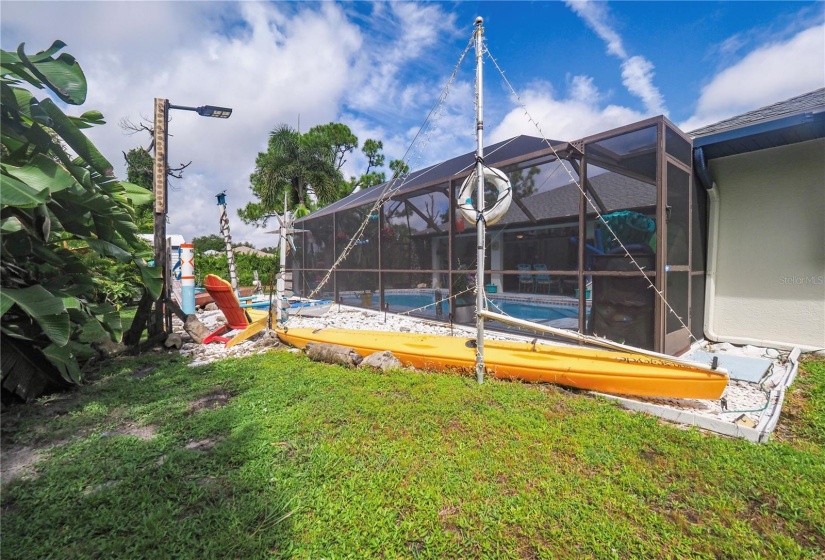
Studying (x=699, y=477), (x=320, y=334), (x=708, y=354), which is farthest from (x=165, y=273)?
(x=708, y=354)

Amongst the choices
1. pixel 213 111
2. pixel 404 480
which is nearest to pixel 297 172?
pixel 213 111

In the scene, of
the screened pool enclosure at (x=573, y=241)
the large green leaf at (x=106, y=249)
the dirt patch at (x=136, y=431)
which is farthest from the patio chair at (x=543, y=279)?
the large green leaf at (x=106, y=249)

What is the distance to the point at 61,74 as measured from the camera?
9.22ft

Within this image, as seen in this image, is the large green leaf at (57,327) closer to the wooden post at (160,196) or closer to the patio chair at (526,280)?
the wooden post at (160,196)

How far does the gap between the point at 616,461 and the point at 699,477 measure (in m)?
0.45

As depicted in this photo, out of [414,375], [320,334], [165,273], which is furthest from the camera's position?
[165,273]

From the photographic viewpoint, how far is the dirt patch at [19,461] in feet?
7.24

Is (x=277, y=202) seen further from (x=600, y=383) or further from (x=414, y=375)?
(x=600, y=383)

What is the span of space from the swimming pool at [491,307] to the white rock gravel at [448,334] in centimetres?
26

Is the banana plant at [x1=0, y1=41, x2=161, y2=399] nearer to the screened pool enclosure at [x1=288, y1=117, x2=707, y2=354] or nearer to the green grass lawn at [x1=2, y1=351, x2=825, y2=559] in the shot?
the green grass lawn at [x1=2, y1=351, x2=825, y2=559]

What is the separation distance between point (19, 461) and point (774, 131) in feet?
27.0

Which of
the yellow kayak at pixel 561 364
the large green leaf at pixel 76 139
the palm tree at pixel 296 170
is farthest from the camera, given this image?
the palm tree at pixel 296 170

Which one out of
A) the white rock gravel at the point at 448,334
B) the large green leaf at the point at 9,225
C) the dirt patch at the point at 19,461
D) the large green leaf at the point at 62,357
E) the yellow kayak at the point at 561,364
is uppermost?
the large green leaf at the point at 9,225

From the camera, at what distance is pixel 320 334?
202 inches
